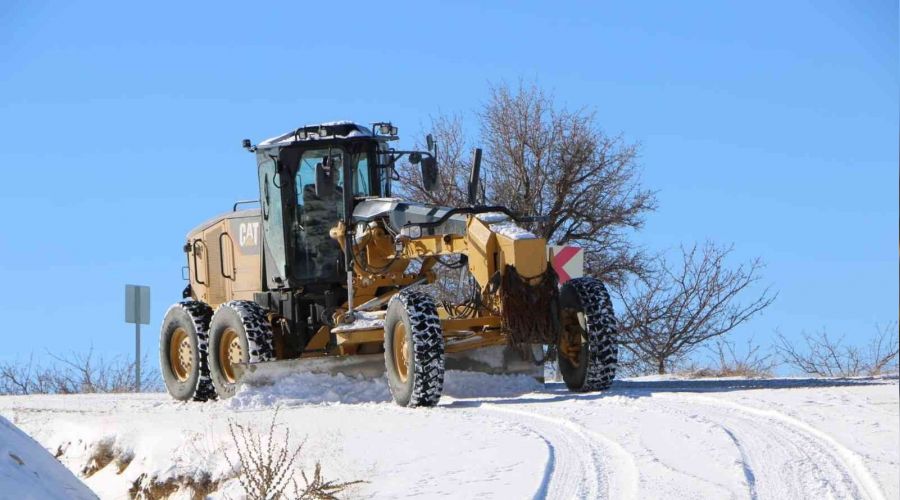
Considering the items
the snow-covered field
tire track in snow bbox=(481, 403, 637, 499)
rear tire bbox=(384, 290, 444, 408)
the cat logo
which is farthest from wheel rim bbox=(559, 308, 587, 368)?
the cat logo

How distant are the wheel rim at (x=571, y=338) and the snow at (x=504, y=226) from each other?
969mm

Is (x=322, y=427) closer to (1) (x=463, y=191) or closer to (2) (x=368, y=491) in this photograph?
(2) (x=368, y=491)

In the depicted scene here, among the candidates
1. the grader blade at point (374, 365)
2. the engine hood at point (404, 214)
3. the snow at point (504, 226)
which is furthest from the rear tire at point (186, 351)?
the snow at point (504, 226)

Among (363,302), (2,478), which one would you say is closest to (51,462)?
(2,478)

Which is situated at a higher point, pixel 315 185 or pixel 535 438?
pixel 315 185

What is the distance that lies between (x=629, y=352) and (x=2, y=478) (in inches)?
659

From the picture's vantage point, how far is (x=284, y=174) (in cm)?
1727

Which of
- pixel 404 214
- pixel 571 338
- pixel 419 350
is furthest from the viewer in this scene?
pixel 404 214

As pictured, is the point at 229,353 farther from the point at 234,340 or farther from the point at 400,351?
the point at 400,351

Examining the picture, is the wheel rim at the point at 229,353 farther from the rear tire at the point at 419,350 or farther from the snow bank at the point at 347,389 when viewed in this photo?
the rear tire at the point at 419,350

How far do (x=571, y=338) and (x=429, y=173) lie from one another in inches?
105

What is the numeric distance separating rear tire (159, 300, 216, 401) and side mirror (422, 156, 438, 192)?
12.3 ft

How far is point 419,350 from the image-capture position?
44.5 ft

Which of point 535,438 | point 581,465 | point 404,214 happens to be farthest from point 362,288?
point 581,465
